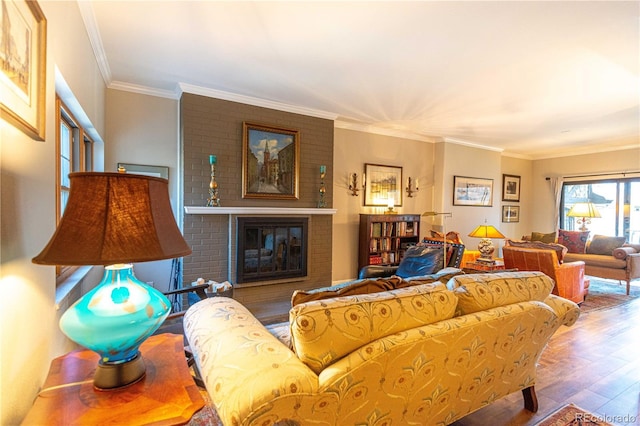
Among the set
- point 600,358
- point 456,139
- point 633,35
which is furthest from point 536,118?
point 600,358

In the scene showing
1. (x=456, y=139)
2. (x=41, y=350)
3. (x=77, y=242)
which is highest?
(x=456, y=139)

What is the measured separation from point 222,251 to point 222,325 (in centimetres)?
264

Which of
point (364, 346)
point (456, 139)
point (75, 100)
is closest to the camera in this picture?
point (364, 346)

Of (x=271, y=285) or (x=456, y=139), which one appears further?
(x=456, y=139)

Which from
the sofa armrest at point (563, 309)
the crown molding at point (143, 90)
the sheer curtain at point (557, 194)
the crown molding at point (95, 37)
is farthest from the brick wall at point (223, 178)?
the sheer curtain at point (557, 194)

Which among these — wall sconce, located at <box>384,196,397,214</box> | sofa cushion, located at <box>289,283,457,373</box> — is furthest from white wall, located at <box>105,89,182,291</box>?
wall sconce, located at <box>384,196,397,214</box>

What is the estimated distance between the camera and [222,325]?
136 centimetres

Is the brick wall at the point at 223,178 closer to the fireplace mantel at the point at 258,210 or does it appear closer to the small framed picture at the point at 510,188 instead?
the fireplace mantel at the point at 258,210

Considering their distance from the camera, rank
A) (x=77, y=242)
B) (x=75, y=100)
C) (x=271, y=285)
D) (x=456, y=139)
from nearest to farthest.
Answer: (x=77, y=242) → (x=75, y=100) → (x=271, y=285) → (x=456, y=139)

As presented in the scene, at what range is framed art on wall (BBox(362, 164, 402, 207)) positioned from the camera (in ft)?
17.5

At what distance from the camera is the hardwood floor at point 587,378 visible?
6.46 feet

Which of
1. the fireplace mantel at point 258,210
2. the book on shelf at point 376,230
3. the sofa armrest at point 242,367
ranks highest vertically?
the fireplace mantel at point 258,210

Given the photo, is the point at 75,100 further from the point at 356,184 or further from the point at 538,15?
the point at 356,184

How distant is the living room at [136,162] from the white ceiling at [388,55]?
34cm
